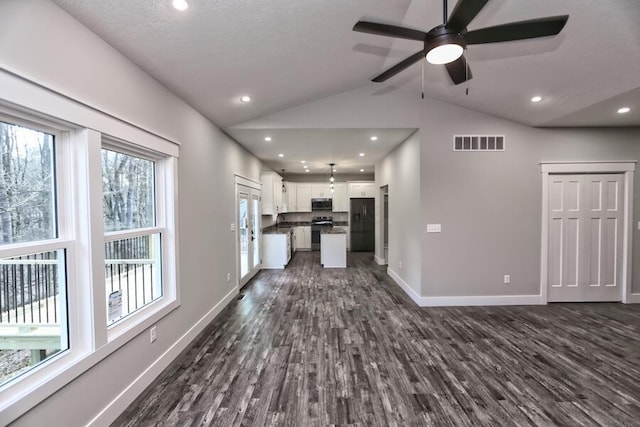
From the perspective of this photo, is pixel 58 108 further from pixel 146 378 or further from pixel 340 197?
pixel 340 197

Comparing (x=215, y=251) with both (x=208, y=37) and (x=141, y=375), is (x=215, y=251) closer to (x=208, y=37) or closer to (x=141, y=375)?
(x=141, y=375)

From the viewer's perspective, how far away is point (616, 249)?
13.5 ft

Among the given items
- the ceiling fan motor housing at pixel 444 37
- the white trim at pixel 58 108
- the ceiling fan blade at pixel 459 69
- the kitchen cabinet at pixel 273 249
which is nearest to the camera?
the white trim at pixel 58 108

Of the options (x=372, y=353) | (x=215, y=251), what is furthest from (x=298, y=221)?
(x=372, y=353)

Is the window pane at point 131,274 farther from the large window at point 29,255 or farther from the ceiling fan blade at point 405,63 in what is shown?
the ceiling fan blade at point 405,63

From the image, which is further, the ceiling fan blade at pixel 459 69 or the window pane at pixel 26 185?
the ceiling fan blade at pixel 459 69

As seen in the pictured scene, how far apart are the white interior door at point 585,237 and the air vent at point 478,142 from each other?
95cm

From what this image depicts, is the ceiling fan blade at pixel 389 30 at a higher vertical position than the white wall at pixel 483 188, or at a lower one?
higher

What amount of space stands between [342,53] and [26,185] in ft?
8.76

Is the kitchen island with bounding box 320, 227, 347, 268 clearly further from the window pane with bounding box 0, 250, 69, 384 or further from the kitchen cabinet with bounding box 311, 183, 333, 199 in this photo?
the window pane with bounding box 0, 250, 69, 384

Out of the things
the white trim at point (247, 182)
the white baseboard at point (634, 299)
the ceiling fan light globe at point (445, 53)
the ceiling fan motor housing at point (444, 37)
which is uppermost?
the ceiling fan motor housing at point (444, 37)

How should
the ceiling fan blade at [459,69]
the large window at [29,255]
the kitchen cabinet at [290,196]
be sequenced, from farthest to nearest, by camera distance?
the kitchen cabinet at [290,196], the ceiling fan blade at [459,69], the large window at [29,255]

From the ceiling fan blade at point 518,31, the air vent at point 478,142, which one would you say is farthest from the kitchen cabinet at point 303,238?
the ceiling fan blade at point 518,31

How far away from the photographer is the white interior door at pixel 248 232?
17.0 ft
